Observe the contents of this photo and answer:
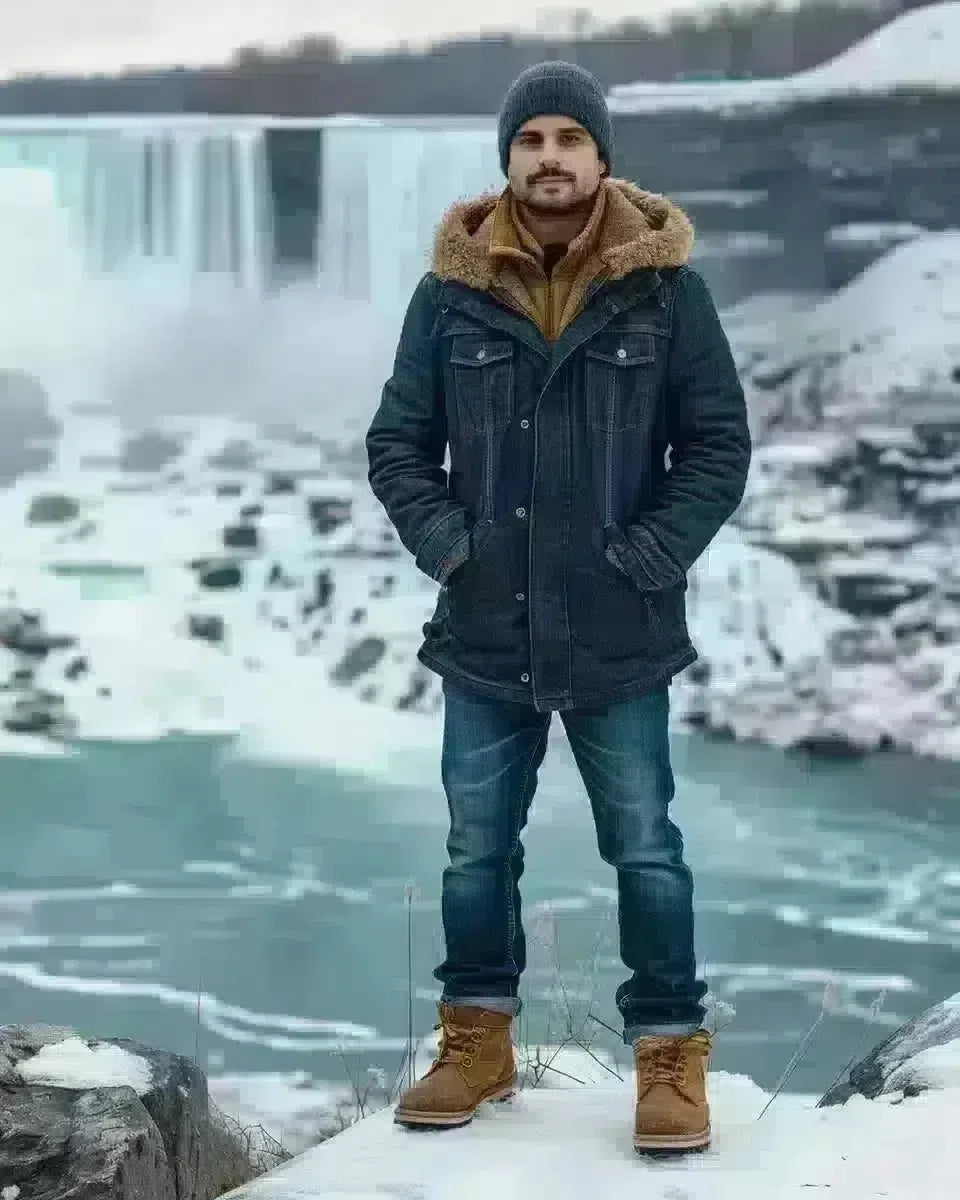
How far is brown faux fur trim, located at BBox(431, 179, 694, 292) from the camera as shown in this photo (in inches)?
59.4

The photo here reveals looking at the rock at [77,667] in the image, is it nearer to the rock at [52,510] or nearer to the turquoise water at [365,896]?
the turquoise water at [365,896]

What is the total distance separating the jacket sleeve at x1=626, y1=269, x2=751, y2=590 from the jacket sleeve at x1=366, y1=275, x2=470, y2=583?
0.20m

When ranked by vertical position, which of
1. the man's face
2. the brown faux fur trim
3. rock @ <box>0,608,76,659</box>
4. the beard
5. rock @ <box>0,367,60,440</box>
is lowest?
rock @ <box>0,608,76,659</box>

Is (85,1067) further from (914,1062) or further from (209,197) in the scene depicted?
(209,197)

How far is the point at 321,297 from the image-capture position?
3.51 metres

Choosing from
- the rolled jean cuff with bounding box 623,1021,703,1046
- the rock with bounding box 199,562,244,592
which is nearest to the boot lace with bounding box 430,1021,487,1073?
the rolled jean cuff with bounding box 623,1021,703,1046

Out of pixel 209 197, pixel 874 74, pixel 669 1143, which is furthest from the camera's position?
pixel 209 197

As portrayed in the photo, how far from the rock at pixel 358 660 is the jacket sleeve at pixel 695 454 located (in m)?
1.84

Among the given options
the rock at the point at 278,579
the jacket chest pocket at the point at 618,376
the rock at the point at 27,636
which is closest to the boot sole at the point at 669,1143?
the jacket chest pocket at the point at 618,376

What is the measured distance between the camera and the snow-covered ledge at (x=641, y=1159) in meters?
1.40

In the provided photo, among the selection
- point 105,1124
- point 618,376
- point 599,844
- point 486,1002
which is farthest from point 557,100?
point 105,1124

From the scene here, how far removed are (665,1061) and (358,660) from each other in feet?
6.19

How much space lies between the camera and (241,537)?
3.36 metres

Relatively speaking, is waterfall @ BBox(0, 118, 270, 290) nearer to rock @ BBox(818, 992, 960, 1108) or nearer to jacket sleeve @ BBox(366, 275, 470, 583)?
jacket sleeve @ BBox(366, 275, 470, 583)
